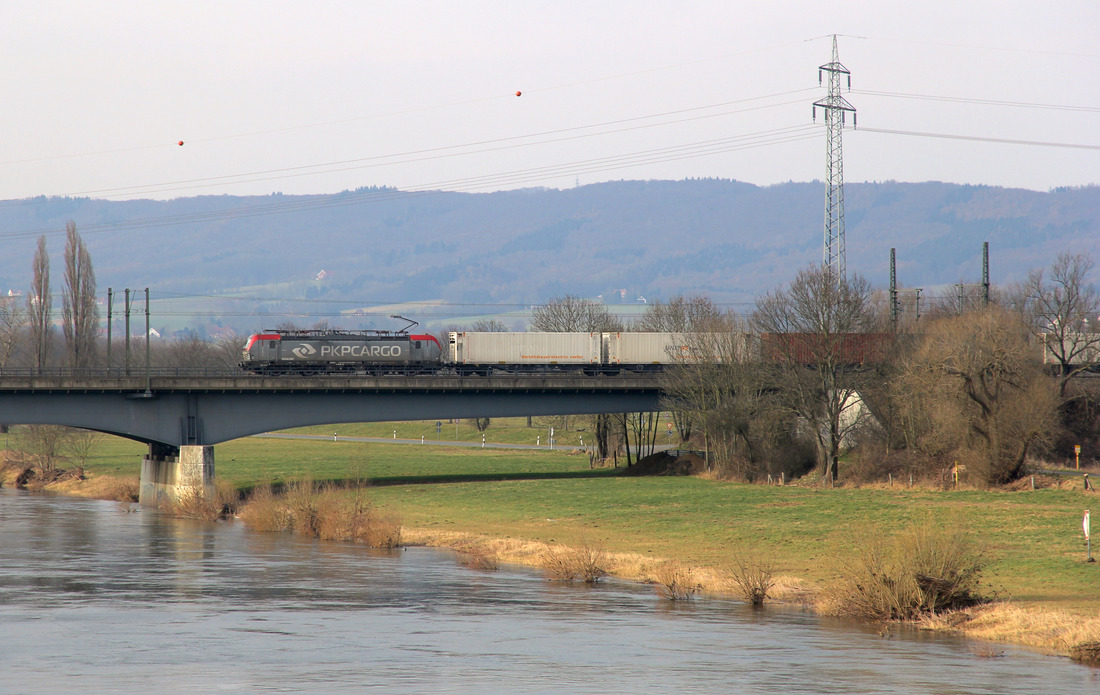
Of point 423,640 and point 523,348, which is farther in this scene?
point 523,348

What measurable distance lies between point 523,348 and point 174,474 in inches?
1103

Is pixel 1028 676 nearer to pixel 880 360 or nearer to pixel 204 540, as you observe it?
pixel 204 540

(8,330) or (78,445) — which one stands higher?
(8,330)

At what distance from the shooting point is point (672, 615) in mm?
30062

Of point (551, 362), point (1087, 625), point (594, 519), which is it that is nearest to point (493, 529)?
point (594, 519)

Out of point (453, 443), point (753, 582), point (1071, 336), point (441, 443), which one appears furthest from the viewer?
point (453, 443)

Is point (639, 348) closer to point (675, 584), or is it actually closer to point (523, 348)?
point (523, 348)

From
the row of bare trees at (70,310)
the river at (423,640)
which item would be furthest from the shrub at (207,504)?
the row of bare trees at (70,310)

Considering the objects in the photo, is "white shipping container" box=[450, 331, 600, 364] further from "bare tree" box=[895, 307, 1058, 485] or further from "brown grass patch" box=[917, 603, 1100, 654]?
"brown grass patch" box=[917, 603, 1100, 654]

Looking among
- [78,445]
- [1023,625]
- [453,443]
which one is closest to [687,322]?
[453,443]

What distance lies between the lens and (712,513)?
1996 inches

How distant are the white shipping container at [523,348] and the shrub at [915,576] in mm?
53068

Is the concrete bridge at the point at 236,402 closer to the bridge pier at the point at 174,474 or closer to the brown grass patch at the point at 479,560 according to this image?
the bridge pier at the point at 174,474

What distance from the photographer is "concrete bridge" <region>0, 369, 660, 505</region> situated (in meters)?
61.7
